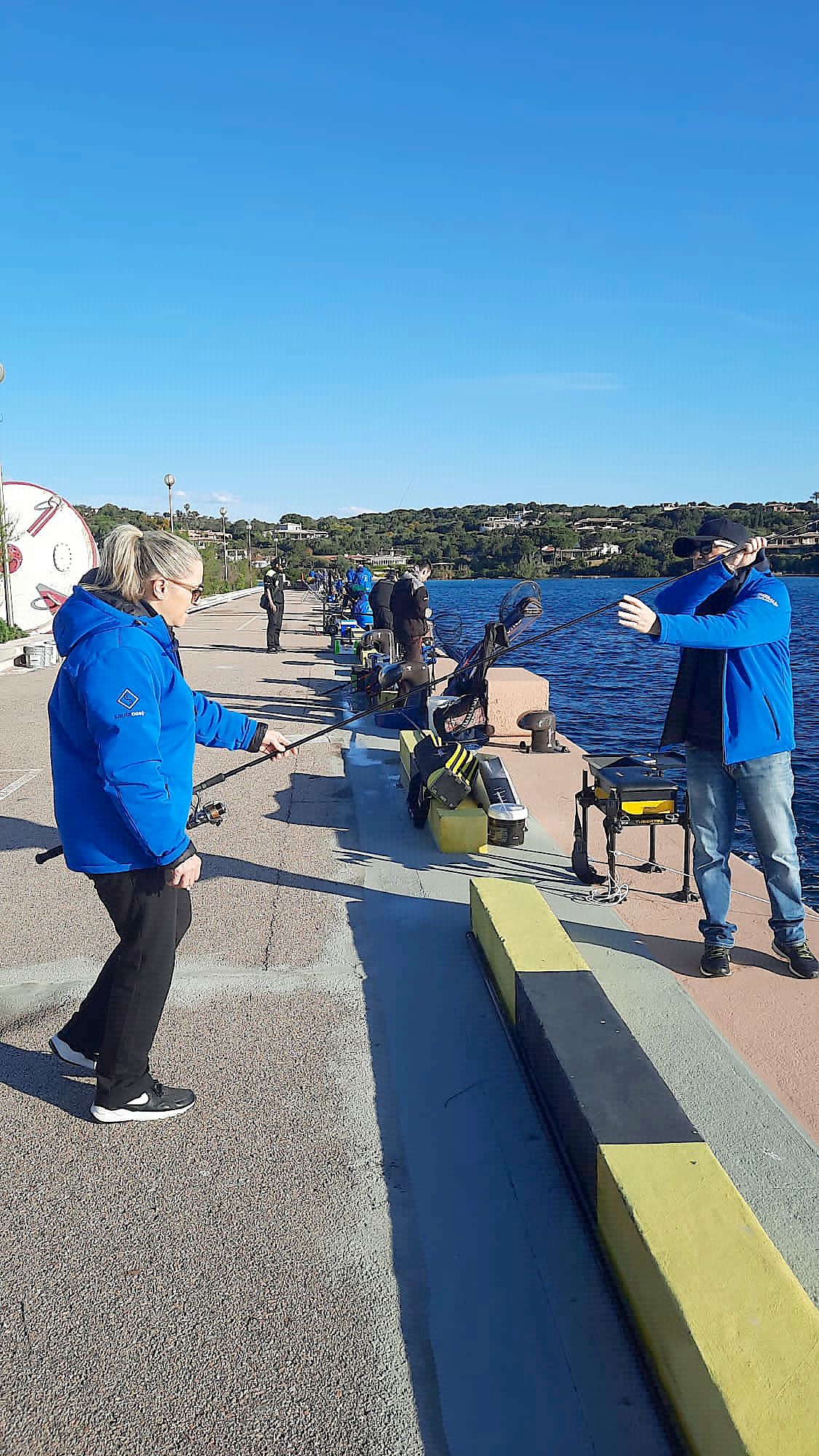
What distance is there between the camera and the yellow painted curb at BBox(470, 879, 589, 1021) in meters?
4.15

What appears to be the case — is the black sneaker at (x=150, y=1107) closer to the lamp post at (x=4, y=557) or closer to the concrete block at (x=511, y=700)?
the concrete block at (x=511, y=700)

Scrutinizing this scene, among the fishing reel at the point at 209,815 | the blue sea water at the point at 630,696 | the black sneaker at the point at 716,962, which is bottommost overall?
the blue sea water at the point at 630,696

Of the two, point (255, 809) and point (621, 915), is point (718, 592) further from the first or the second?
point (255, 809)

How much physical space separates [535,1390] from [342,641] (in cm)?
1958

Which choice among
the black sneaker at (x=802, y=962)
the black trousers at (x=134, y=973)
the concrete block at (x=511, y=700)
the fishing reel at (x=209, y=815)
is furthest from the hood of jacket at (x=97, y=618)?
the concrete block at (x=511, y=700)

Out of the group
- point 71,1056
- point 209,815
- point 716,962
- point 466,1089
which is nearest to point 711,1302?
point 466,1089

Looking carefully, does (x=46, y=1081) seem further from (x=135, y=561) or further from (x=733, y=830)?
(x=733, y=830)

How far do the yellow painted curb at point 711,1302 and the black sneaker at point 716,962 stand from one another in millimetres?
1900

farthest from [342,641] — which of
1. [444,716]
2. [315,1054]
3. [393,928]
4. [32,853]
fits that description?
[315,1054]

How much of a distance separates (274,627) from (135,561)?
1851 centimetres

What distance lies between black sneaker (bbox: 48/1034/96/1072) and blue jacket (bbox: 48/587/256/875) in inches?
38.3

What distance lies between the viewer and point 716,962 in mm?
4703

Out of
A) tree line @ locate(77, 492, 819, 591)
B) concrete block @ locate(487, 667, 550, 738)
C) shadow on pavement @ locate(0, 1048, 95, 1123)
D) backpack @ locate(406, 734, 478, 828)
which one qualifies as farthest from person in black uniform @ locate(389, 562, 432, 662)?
tree line @ locate(77, 492, 819, 591)

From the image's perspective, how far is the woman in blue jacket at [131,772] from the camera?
3.13m
